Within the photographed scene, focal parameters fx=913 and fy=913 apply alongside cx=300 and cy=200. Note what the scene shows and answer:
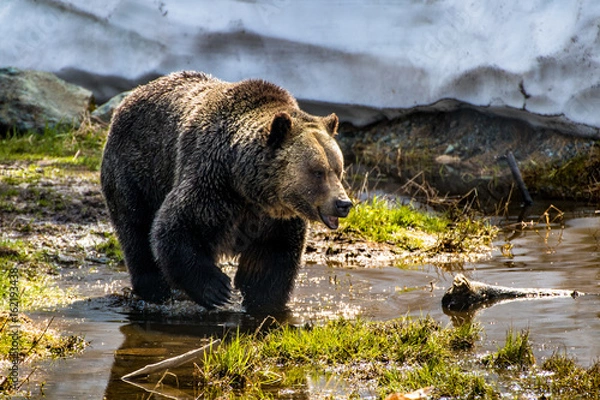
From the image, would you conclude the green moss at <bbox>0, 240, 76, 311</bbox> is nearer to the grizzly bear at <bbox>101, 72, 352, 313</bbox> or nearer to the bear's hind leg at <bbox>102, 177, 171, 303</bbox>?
the bear's hind leg at <bbox>102, 177, 171, 303</bbox>

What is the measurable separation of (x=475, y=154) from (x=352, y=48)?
8.80 ft

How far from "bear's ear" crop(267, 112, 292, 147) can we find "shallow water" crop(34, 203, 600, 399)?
135 centimetres

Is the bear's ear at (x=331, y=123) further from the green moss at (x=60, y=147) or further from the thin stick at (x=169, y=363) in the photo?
the green moss at (x=60, y=147)

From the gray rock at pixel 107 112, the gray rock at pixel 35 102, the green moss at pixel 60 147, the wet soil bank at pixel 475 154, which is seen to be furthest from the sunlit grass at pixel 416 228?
the gray rock at pixel 35 102

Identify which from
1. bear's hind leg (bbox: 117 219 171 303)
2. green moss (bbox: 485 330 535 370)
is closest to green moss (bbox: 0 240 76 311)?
bear's hind leg (bbox: 117 219 171 303)

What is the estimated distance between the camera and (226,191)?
22.9 ft

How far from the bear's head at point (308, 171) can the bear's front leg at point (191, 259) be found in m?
0.72

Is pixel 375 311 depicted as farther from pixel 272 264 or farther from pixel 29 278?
pixel 29 278

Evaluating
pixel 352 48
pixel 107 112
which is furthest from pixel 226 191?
pixel 352 48

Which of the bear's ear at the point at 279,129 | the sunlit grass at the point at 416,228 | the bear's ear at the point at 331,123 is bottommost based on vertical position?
the sunlit grass at the point at 416,228

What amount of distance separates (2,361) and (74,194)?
5.19m

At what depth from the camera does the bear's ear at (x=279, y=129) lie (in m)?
6.56

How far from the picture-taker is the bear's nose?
634 cm

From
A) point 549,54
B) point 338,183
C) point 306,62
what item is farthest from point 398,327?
point 306,62
